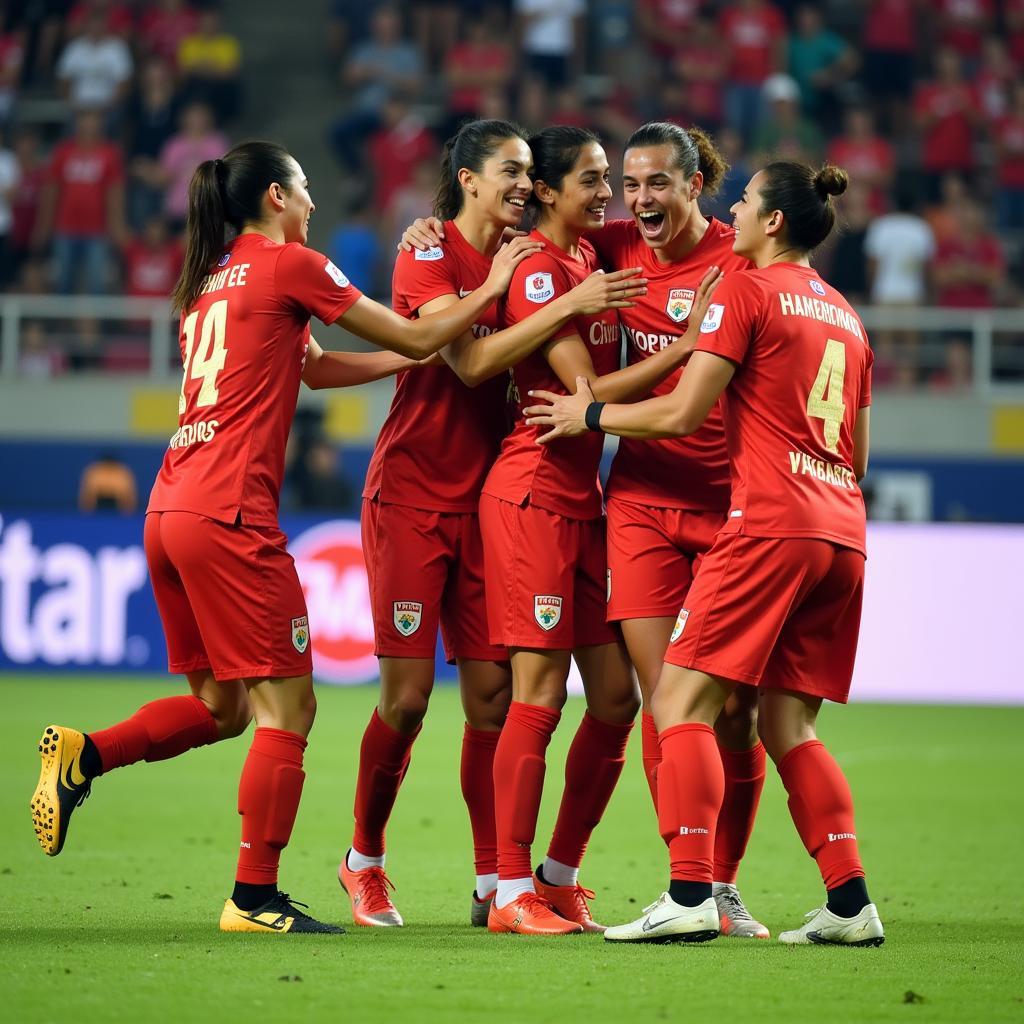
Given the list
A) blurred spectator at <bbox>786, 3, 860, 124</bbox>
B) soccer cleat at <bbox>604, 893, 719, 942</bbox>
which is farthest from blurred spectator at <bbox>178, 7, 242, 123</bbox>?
soccer cleat at <bbox>604, 893, 719, 942</bbox>

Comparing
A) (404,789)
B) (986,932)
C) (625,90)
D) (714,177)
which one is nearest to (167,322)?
(625,90)

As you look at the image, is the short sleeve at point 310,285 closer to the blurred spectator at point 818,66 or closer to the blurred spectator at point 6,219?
the blurred spectator at point 6,219

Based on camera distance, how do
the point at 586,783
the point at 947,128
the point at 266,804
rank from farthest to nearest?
the point at 947,128 → the point at 586,783 → the point at 266,804

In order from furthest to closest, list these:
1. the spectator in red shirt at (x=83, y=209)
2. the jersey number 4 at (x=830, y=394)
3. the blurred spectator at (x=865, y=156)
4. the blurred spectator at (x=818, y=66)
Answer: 1. the blurred spectator at (x=818, y=66)
2. the blurred spectator at (x=865, y=156)
3. the spectator in red shirt at (x=83, y=209)
4. the jersey number 4 at (x=830, y=394)

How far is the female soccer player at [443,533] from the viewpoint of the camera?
5676 mm

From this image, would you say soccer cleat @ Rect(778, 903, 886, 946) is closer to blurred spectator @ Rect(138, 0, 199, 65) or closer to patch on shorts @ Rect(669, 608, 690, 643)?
patch on shorts @ Rect(669, 608, 690, 643)

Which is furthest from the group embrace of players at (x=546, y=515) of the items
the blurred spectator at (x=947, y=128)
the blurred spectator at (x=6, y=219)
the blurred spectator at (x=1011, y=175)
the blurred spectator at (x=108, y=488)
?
the blurred spectator at (x=947, y=128)

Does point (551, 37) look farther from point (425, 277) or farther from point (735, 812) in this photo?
point (735, 812)

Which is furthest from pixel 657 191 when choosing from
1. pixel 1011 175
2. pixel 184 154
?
pixel 1011 175

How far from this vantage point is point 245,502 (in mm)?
5215

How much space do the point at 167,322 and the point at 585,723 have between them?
1092cm

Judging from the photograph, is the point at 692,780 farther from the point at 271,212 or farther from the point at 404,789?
the point at 404,789

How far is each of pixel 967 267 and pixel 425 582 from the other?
39.3 feet

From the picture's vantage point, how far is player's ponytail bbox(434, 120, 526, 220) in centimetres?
567
